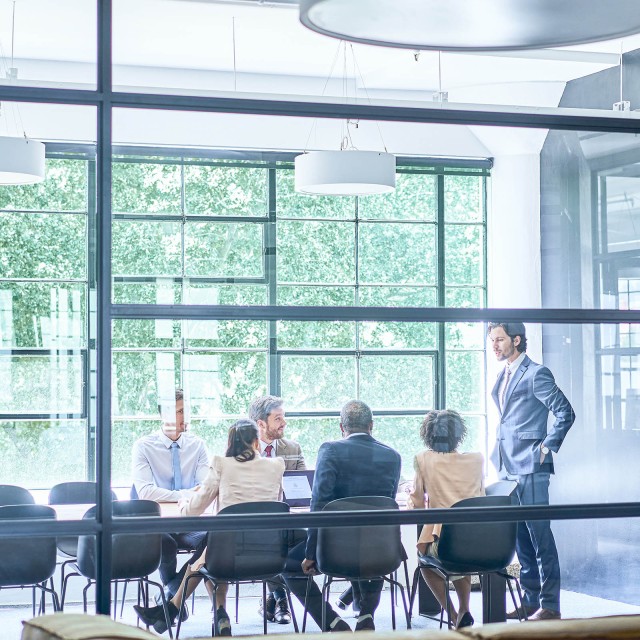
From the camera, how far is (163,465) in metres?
3.21

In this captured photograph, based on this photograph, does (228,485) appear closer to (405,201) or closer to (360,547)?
(360,547)

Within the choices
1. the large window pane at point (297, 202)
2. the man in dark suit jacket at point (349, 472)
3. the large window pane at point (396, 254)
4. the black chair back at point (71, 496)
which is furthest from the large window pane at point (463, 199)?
the black chair back at point (71, 496)

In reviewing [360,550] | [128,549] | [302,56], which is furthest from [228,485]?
[302,56]

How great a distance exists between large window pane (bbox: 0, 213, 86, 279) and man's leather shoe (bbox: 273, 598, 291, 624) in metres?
1.25

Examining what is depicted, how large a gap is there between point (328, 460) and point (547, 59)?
4800mm

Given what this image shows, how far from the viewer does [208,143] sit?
334 cm

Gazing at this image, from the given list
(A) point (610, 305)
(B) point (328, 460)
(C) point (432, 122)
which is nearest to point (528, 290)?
(A) point (610, 305)

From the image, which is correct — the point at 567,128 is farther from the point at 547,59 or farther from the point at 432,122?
the point at 547,59

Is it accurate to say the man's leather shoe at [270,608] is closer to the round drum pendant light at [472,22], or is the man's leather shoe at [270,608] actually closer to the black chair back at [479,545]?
the black chair back at [479,545]

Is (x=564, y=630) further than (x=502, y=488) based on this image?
No

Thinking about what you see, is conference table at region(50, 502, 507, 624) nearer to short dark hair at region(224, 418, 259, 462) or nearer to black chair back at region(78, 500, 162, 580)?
short dark hair at region(224, 418, 259, 462)

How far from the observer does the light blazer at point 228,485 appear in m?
3.23

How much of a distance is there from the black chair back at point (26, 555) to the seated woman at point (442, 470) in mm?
1125

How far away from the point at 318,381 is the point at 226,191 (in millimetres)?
694
